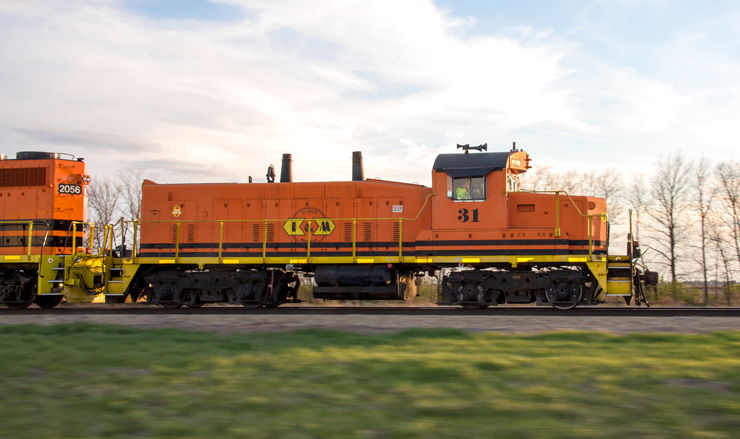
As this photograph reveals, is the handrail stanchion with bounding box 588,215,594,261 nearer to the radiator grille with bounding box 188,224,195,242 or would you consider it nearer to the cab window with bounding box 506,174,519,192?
the cab window with bounding box 506,174,519,192

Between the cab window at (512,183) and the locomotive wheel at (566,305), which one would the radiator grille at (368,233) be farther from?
the locomotive wheel at (566,305)

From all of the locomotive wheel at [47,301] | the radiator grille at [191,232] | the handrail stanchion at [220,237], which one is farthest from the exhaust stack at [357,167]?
the locomotive wheel at [47,301]

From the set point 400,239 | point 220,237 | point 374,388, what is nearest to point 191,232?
point 220,237

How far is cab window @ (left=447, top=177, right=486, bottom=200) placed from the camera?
13.5m

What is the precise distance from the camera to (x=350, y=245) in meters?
14.5

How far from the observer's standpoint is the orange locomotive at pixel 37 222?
595 inches

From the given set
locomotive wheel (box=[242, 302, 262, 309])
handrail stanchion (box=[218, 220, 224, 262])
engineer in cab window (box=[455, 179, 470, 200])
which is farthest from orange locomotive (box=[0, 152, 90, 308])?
engineer in cab window (box=[455, 179, 470, 200])

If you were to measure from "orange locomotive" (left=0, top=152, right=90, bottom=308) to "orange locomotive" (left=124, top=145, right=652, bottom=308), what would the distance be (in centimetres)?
215

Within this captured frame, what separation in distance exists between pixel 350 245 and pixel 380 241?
0.79 metres

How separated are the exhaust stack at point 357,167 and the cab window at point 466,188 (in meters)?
2.74

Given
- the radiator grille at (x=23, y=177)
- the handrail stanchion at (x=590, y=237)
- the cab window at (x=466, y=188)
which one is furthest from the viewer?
the radiator grille at (x=23, y=177)

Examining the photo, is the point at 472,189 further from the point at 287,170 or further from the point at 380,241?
the point at 287,170

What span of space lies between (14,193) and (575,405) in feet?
54.0

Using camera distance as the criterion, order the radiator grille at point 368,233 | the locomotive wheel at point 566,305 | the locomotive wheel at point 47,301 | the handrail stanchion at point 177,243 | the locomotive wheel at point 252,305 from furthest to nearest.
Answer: the locomotive wheel at point 47,301 < the handrail stanchion at point 177,243 < the locomotive wheel at point 252,305 < the radiator grille at point 368,233 < the locomotive wheel at point 566,305
